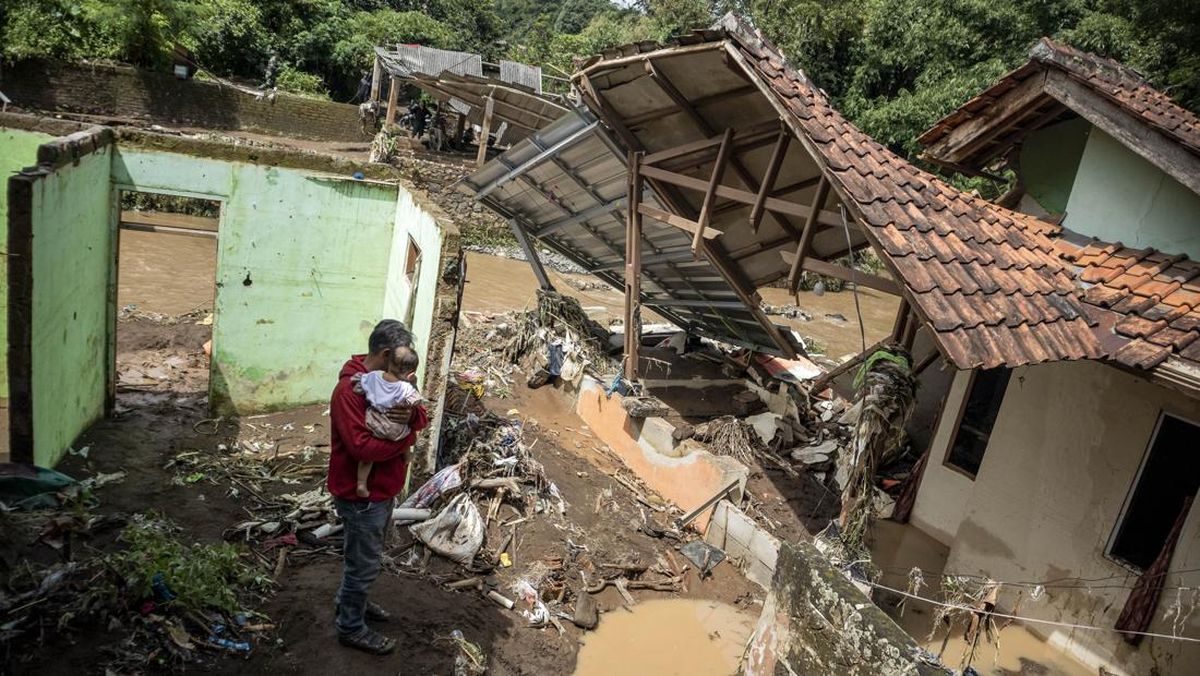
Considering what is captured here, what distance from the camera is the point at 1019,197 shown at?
723 cm

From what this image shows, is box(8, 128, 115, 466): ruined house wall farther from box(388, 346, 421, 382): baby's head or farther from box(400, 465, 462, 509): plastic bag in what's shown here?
box(388, 346, 421, 382): baby's head

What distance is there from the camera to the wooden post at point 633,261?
834cm

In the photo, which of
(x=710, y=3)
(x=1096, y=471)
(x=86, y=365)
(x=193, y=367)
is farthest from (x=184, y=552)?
(x=710, y=3)

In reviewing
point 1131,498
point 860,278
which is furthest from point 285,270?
point 1131,498

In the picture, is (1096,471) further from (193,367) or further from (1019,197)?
(193,367)

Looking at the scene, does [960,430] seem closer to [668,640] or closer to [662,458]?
[662,458]

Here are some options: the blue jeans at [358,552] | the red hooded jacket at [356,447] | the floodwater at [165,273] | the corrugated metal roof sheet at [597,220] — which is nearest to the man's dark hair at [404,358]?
the red hooded jacket at [356,447]

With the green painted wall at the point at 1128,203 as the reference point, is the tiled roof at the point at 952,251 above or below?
below

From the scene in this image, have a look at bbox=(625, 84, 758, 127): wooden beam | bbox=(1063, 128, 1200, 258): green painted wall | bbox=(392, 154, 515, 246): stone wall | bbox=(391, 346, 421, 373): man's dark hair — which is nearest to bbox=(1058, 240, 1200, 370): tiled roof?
bbox=(1063, 128, 1200, 258): green painted wall

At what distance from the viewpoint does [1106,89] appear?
5.87 m

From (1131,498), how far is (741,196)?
13.2 ft

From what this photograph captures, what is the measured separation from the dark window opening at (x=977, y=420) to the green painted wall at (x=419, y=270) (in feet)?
17.5

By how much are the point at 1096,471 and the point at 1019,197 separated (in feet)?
9.32

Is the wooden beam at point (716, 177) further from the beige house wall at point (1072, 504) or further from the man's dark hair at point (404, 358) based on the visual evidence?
the man's dark hair at point (404, 358)
